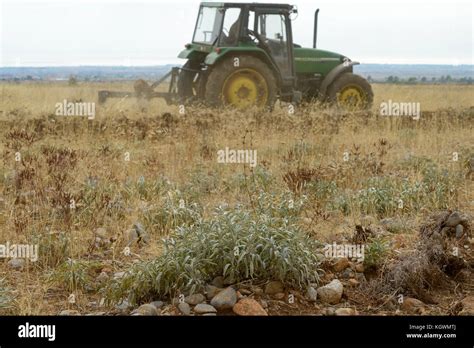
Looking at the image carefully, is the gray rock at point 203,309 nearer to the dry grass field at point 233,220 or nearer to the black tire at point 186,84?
the dry grass field at point 233,220

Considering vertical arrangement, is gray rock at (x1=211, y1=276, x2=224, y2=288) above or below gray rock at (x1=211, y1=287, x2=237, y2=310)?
above

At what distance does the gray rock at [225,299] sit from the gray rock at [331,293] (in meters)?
0.59

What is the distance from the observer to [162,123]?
10.7m

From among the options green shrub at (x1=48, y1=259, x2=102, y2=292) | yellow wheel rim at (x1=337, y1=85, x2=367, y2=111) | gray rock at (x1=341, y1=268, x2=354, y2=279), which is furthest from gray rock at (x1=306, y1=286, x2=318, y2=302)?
yellow wheel rim at (x1=337, y1=85, x2=367, y2=111)

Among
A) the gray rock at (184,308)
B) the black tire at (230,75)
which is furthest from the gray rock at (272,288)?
the black tire at (230,75)

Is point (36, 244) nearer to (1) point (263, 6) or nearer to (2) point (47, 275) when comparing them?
(2) point (47, 275)

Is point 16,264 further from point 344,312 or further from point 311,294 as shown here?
point 344,312

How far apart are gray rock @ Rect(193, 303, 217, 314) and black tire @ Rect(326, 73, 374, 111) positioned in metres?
9.82

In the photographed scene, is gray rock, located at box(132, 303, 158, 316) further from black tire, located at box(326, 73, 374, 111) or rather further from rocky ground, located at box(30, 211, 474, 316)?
black tire, located at box(326, 73, 374, 111)

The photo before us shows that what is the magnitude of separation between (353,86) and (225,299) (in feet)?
34.4

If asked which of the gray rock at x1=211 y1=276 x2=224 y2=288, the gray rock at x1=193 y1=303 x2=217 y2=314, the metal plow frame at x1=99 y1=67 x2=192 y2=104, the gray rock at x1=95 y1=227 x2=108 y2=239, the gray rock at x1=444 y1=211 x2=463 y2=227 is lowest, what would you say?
the gray rock at x1=193 y1=303 x2=217 y2=314

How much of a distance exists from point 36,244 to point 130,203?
1.36 metres

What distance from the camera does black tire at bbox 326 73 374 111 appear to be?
543 inches
